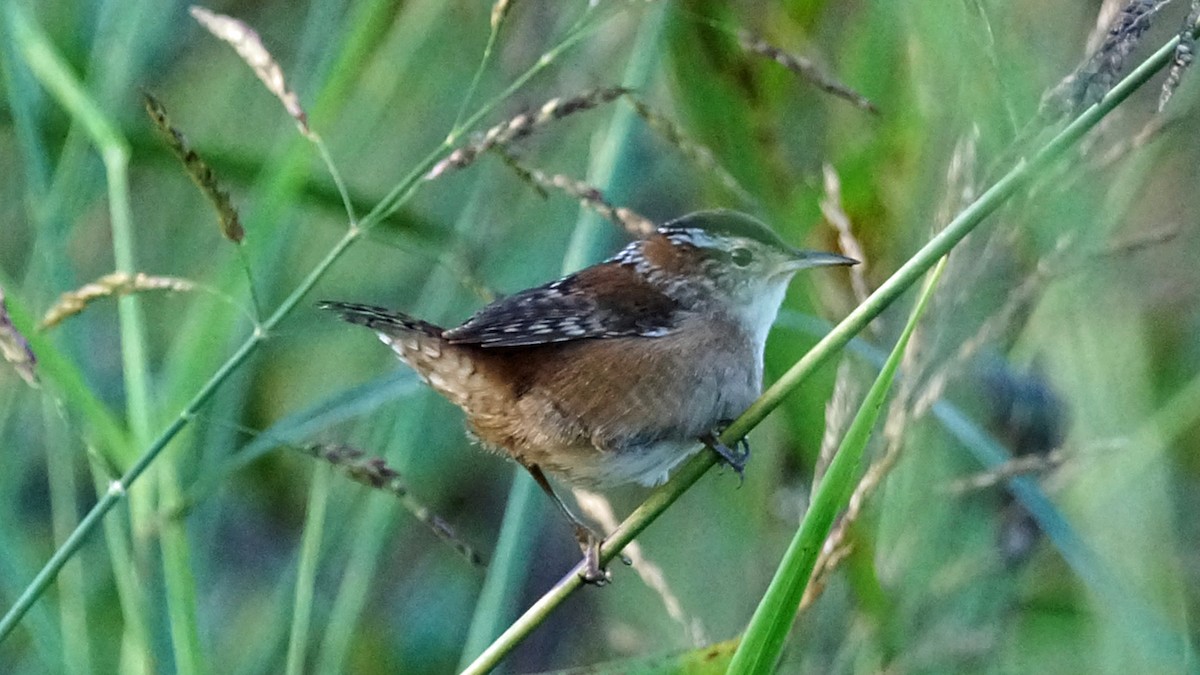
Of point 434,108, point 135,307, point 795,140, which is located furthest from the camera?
point 434,108

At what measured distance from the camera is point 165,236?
9.98 feet

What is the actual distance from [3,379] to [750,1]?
1.91 m

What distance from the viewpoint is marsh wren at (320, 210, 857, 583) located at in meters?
2.15

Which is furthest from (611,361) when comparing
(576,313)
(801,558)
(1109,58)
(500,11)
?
(1109,58)

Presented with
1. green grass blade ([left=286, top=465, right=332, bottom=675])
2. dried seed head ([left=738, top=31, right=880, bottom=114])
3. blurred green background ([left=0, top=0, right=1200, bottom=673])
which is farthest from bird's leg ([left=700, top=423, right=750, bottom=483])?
green grass blade ([left=286, top=465, right=332, bottom=675])

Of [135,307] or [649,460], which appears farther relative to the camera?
[649,460]

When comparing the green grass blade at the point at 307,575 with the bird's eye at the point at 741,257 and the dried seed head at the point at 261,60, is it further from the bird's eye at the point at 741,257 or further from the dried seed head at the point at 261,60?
the bird's eye at the point at 741,257

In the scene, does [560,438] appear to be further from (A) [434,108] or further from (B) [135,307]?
(A) [434,108]

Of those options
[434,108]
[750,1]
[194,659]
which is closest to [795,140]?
[750,1]

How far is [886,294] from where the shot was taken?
1.36 m

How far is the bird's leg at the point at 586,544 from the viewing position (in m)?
1.77

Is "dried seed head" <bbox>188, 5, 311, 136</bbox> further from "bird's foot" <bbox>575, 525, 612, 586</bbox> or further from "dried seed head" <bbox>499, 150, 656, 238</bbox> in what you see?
"bird's foot" <bbox>575, 525, 612, 586</bbox>

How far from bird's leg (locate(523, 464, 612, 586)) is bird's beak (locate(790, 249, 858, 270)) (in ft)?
1.99

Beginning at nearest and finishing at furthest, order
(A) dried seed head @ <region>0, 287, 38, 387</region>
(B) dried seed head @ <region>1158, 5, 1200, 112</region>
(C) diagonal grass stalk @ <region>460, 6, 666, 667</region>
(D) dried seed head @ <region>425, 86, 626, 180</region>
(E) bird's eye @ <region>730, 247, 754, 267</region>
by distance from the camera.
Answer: (B) dried seed head @ <region>1158, 5, 1200, 112</region> → (A) dried seed head @ <region>0, 287, 38, 387</region> → (D) dried seed head @ <region>425, 86, 626, 180</region> → (C) diagonal grass stalk @ <region>460, 6, 666, 667</region> → (E) bird's eye @ <region>730, 247, 754, 267</region>
